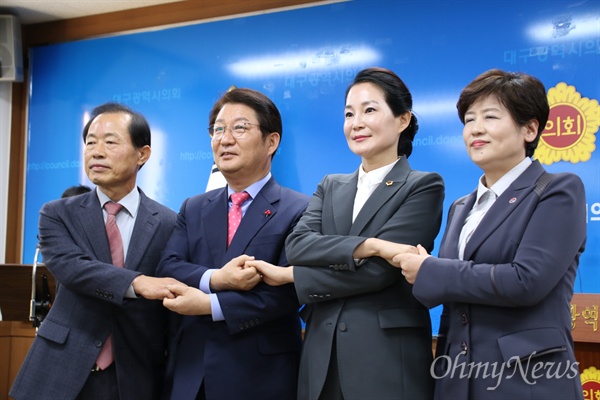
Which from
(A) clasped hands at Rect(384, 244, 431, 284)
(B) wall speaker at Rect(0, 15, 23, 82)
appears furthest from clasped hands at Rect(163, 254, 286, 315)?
(B) wall speaker at Rect(0, 15, 23, 82)

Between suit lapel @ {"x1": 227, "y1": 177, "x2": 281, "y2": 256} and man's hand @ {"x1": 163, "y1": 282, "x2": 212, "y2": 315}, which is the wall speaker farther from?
man's hand @ {"x1": 163, "y1": 282, "x2": 212, "y2": 315}

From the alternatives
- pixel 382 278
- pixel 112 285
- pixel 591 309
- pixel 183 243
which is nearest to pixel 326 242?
pixel 382 278

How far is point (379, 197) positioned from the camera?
2.18 metres

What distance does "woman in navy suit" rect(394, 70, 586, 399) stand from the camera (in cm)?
175

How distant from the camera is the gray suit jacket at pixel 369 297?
6.52 feet

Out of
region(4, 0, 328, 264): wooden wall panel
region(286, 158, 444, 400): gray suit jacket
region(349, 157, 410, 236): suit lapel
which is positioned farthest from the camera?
region(4, 0, 328, 264): wooden wall panel

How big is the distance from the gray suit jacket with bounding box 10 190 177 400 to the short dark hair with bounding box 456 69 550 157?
4.50 ft

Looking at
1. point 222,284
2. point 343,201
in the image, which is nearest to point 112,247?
point 222,284

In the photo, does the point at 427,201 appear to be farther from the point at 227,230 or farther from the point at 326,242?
the point at 227,230

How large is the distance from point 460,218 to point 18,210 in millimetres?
5252

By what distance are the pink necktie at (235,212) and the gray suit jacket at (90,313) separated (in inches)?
13.0

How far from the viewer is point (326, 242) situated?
2117mm

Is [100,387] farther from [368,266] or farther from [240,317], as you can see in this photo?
[368,266]

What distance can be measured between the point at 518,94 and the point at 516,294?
0.60 m
